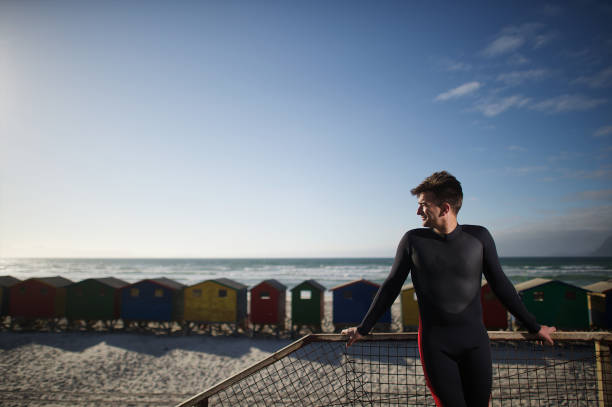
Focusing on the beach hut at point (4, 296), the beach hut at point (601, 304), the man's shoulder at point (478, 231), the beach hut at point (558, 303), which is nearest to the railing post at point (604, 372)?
the man's shoulder at point (478, 231)

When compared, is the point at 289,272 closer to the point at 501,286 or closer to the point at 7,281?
the point at 7,281

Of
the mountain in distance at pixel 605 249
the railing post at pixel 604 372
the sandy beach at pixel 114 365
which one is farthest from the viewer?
the mountain in distance at pixel 605 249

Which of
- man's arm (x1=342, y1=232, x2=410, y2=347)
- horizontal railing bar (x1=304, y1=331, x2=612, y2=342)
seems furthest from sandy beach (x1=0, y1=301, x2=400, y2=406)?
man's arm (x1=342, y1=232, x2=410, y2=347)

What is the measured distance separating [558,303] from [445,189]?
15.1 metres

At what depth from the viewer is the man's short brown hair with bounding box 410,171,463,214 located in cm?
232

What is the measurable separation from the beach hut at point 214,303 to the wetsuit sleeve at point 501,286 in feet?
46.1

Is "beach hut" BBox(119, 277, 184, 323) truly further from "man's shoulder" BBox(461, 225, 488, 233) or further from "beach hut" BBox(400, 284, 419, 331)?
"man's shoulder" BBox(461, 225, 488, 233)

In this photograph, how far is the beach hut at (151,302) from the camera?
1506 cm

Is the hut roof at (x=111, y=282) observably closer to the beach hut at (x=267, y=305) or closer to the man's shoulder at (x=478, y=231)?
the beach hut at (x=267, y=305)

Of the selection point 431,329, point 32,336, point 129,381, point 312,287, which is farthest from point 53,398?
point 431,329

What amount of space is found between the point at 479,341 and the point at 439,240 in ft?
2.48

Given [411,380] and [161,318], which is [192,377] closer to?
[161,318]

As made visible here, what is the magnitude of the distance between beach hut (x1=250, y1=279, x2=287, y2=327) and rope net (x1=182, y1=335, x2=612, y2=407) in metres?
3.66

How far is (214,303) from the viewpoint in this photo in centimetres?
1509
